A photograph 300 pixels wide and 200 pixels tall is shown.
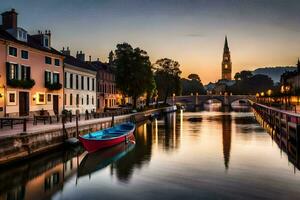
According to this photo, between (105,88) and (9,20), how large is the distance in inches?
1387

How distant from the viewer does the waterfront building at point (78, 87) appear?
49.6 meters

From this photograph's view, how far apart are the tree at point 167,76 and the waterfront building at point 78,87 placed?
3752 cm

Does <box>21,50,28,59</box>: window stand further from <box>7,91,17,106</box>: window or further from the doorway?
the doorway

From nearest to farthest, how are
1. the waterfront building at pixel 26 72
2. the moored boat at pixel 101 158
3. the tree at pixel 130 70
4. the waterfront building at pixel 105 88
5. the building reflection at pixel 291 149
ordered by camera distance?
the moored boat at pixel 101 158
the building reflection at pixel 291 149
the waterfront building at pixel 26 72
the tree at pixel 130 70
the waterfront building at pixel 105 88

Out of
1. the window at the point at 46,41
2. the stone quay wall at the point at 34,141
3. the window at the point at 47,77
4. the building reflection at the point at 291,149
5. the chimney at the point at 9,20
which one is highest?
the chimney at the point at 9,20

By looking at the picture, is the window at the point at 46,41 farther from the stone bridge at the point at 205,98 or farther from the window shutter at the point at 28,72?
the stone bridge at the point at 205,98

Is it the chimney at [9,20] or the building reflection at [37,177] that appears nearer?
the building reflection at [37,177]

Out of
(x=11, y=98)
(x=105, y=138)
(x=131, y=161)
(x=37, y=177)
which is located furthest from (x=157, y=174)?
(x=11, y=98)

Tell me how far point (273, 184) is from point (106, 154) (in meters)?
15.6

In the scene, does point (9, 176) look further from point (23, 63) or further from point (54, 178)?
point (23, 63)

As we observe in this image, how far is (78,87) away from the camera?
176ft

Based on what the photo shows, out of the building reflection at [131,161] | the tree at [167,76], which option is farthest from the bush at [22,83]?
the tree at [167,76]

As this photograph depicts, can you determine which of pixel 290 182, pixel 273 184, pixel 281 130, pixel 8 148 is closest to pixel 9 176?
pixel 8 148

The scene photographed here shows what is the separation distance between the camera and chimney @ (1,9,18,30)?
39.2 m
